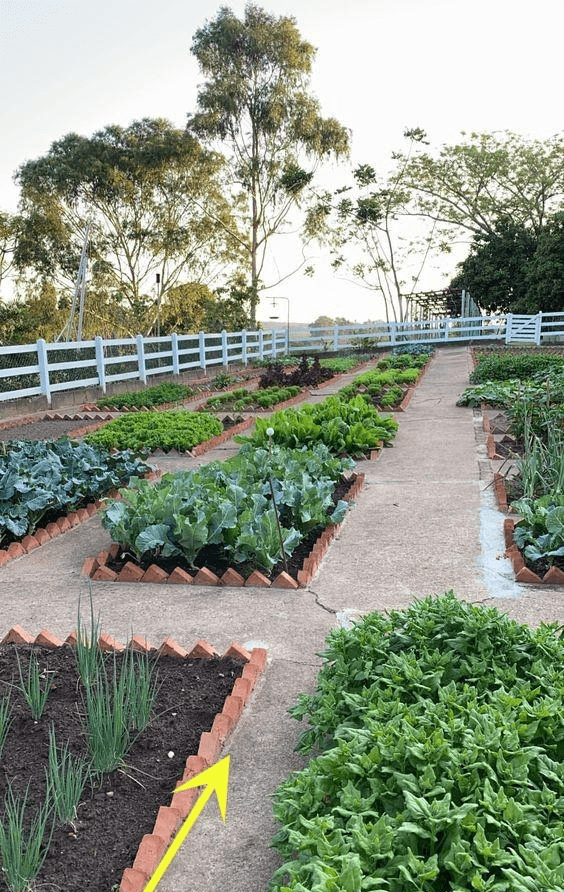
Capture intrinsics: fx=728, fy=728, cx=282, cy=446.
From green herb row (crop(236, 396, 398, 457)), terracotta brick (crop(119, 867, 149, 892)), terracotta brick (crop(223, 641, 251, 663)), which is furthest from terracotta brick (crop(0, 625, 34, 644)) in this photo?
green herb row (crop(236, 396, 398, 457))

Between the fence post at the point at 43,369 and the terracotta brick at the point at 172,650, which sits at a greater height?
the fence post at the point at 43,369

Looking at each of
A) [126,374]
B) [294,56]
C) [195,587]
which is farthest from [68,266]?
[195,587]

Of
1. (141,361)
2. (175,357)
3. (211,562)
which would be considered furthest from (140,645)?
(175,357)

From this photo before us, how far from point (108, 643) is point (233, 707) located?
749mm

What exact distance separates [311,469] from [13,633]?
9.45 feet

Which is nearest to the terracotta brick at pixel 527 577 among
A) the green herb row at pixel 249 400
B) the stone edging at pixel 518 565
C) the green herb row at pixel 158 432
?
the stone edging at pixel 518 565

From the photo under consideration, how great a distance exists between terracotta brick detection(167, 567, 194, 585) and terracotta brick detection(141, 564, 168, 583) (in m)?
0.04

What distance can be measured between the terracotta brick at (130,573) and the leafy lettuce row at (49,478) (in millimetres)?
1001

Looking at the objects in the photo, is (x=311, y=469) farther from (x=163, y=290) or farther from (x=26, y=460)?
(x=163, y=290)

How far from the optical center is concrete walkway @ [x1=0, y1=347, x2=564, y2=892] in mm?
2156

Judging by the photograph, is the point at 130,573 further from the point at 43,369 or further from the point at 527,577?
the point at 43,369

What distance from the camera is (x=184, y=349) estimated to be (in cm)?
1953

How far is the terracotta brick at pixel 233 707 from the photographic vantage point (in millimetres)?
2666

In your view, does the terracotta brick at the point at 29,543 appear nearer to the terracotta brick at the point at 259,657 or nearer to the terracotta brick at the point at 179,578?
the terracotta brick at the point at 179,578
